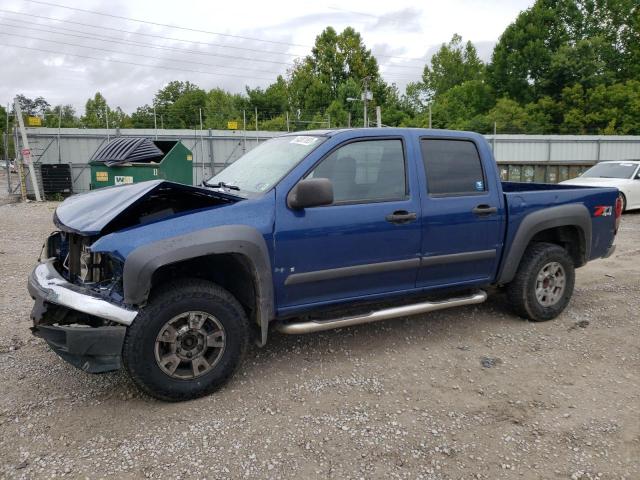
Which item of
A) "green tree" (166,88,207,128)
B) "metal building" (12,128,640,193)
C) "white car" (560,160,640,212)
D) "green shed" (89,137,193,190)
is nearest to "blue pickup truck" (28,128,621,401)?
"white car" (560,160,640,212)

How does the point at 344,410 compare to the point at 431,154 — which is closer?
the point at 344,410

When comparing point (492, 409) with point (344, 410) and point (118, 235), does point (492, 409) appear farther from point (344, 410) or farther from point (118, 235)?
point (118, 235)

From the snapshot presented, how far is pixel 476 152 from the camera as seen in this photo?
14.8 ft

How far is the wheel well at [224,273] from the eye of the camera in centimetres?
342

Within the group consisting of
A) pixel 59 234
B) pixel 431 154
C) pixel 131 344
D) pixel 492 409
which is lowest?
pixel 492 409

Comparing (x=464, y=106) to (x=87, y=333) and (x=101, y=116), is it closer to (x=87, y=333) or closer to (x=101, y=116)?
(x=101, y=116)

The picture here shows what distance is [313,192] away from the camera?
339 cm

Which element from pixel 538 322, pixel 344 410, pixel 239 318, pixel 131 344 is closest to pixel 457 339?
pixel 538 322

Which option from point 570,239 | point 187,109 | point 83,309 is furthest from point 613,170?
point 187,109

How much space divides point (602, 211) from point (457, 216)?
6.41ft

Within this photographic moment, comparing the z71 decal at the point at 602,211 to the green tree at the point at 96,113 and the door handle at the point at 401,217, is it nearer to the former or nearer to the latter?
the door handle at the point at 401,217

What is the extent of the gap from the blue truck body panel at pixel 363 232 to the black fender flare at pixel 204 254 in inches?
2.0

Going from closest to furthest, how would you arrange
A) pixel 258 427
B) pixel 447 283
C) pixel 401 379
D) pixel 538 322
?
pixel 258 427, pixel 401 379, pixel 447 283, pixel 538 322

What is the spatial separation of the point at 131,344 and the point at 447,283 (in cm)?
260
